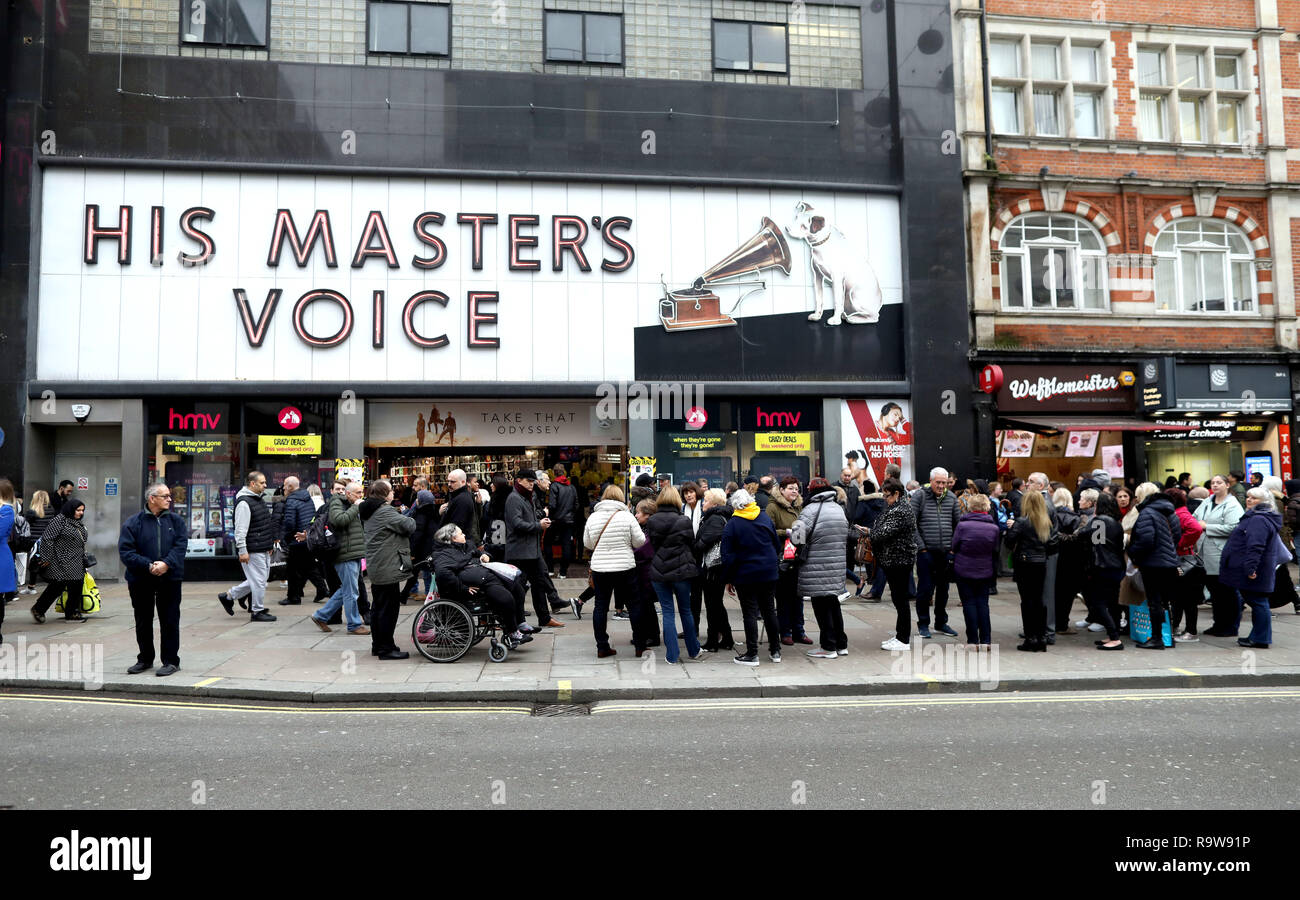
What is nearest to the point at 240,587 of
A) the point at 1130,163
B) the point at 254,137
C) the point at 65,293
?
the point at 65,293

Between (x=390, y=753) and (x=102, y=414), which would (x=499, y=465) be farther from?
(x=390, y=753)

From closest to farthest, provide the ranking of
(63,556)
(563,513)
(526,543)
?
(526,543) → (63,556) → (563,513)

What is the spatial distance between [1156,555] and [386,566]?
8.33m

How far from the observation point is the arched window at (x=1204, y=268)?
19.2 meters

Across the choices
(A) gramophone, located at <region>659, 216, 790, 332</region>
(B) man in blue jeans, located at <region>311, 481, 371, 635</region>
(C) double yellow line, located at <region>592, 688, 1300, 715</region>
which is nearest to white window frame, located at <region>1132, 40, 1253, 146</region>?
(A) gramophone, located at <region>659, 216, 790, 332</region>

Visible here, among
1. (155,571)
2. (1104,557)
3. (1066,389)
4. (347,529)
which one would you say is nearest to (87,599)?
(347,529)

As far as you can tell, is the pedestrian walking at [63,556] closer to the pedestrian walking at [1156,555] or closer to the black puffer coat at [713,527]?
the black puffer coat at [713,527]

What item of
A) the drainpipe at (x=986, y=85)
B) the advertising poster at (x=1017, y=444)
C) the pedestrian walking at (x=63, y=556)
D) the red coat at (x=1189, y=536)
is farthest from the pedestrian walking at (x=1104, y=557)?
the pedestrian walking at (x=63, y=556)

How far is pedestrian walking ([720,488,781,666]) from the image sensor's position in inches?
359

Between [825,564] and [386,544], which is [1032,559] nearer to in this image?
[825,564]

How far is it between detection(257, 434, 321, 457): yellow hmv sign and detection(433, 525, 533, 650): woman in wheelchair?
8306 mm

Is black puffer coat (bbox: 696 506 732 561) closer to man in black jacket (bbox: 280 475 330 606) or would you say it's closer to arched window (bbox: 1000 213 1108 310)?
man in black jacket (bbox: 280 475 330 606)

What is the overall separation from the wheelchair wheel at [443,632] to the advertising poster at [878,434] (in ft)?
33.8

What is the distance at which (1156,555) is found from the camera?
974 cm
